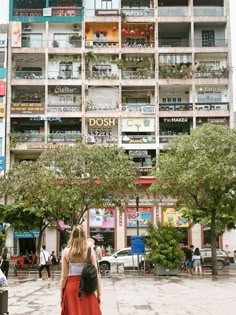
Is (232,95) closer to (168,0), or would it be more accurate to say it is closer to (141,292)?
(168,0)

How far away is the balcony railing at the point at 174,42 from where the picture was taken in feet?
157

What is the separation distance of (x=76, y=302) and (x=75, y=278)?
1.01ft

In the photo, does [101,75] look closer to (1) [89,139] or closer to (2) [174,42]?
(1) [89,139]

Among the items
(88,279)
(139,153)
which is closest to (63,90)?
(139,153)

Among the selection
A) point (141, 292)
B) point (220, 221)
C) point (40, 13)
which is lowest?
point (141, 292)

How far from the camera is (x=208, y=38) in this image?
47594mm

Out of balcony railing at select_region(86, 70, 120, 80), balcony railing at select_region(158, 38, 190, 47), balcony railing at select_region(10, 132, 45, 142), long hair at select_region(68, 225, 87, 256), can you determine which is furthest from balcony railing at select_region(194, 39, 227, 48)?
long hair at select_region(68, 225, 87, 256)

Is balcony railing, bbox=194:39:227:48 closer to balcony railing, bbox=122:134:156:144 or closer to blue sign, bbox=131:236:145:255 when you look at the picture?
balcony railing, bbox=122:134:156:144

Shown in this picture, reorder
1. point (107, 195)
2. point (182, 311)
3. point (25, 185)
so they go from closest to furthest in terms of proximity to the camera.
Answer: point (182, 311)
point (25, 185)
point (107, 195)

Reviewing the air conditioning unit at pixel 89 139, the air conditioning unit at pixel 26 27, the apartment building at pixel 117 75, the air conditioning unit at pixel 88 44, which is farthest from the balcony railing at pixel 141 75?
the air conditioning unit at pixel 26 27

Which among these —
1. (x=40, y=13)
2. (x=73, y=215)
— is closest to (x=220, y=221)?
(x=73, y=215)

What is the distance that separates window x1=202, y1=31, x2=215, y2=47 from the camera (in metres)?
47.4

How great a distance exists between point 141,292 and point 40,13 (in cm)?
3512

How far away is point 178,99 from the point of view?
47406mm
